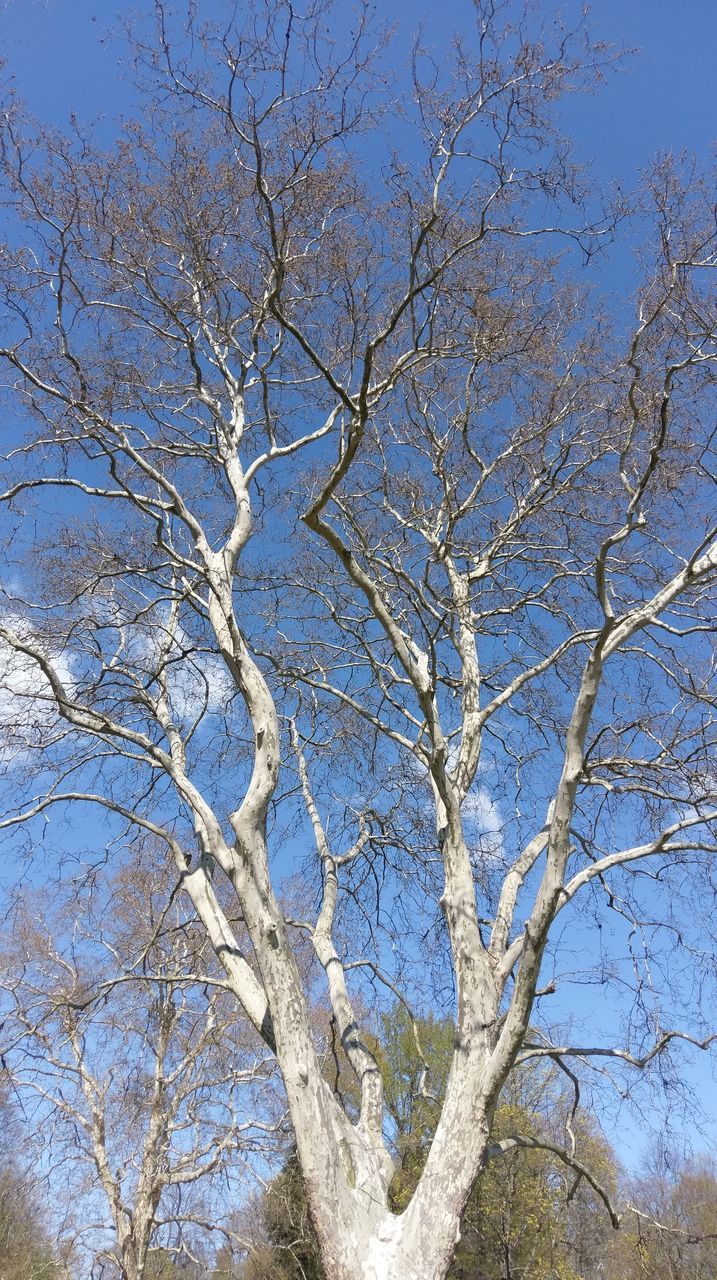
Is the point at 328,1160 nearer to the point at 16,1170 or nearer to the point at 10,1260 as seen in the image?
the point at 16,1170

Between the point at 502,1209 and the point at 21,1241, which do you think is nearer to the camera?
the point at 502,1209

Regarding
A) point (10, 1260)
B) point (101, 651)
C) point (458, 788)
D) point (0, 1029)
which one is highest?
point (101, 651)

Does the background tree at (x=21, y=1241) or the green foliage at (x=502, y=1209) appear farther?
the background tree at (x=21, y=1241)

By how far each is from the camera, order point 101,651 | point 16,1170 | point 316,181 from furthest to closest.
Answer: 1. point 16,1170
2. point 101,651
3. point 316,181

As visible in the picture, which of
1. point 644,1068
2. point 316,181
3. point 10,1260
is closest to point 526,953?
point 644,1068

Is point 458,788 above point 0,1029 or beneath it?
above

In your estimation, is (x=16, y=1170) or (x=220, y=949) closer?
(x=220, y=949)

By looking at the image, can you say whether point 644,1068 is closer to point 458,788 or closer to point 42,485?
point 458,788

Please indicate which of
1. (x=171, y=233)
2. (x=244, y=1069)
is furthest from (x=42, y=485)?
(x=244, y=1069)

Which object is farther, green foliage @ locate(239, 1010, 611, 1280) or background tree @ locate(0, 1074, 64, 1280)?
background tree @ locate(0, 1074, 64, 1280)

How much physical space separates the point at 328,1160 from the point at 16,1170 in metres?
19.8

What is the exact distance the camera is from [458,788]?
5840 millimetres

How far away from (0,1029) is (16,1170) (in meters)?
17.6

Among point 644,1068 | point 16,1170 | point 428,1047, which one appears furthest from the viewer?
point 16,1170
